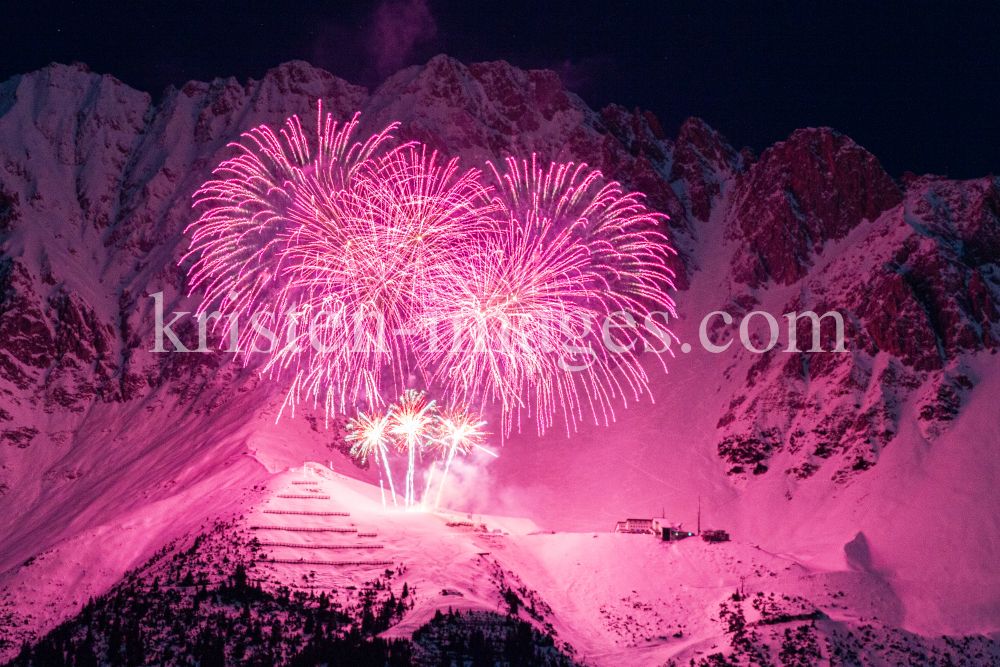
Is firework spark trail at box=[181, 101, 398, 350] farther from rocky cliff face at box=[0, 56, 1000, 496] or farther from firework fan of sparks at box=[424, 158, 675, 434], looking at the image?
firework fan of sparks at box=[424, 158, 675, 434]

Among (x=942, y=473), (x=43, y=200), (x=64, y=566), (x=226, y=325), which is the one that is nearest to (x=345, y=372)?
(x=226, y=325)

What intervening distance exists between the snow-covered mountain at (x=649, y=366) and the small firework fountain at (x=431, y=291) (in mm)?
5599

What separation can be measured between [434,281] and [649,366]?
71007 mm

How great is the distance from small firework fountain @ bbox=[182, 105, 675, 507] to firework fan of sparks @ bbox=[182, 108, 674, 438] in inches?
11.1

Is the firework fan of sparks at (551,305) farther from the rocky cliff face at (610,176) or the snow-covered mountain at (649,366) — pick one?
the rocky cliff face at (610,176)

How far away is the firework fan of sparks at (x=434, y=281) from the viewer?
60.0 m

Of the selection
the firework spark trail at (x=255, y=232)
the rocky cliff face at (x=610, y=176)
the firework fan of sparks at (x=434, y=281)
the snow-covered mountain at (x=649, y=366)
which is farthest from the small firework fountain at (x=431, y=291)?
the rocky cliff face at (x=610, y=176)

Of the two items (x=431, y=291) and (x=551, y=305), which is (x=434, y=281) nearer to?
(x=431, y=291)

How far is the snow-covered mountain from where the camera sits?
8444cm

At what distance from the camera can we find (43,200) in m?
172

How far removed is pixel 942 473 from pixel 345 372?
244 ft

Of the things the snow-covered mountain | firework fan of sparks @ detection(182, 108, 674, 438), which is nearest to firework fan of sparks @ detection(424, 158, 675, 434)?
firework fan of sparks @ detection(182, 108, 674, 438)

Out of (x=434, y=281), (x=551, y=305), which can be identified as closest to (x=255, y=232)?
(x=551, y=305)

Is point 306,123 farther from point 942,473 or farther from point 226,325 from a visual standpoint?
point 942,473
